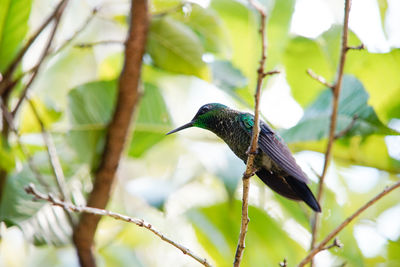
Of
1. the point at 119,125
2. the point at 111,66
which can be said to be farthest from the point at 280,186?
the point at 111,66

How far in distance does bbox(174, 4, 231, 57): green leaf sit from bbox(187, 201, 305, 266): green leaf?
3.23ft

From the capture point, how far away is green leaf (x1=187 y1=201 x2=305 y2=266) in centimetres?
305

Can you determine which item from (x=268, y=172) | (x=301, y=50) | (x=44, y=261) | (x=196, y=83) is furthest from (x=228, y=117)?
(x=44, y=261)

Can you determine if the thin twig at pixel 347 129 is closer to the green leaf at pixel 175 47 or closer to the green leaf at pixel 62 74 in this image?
the green leaf at pixel 175 47

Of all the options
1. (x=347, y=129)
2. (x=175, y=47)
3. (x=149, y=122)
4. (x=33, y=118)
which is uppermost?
(x=175, y=47)

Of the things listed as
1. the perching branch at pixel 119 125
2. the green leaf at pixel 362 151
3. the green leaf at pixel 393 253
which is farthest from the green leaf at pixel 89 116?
the green leaf at pixel 393 253

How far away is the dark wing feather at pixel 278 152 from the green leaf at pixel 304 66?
1.36 meters

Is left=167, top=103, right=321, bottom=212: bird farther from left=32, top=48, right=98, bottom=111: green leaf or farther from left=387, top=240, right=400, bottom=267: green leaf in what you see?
left=32, top=48, right=98, bottom=111: green leaf

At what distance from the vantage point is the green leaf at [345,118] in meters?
2.54

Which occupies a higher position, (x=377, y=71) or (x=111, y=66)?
(x=377, y=71)

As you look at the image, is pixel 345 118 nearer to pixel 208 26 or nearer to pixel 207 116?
pixel 207 116

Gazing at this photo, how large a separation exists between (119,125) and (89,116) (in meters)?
0.34

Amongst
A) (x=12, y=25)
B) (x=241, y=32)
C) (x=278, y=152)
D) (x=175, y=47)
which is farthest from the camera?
(x=241, y=32)

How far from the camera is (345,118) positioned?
8.80 feet
